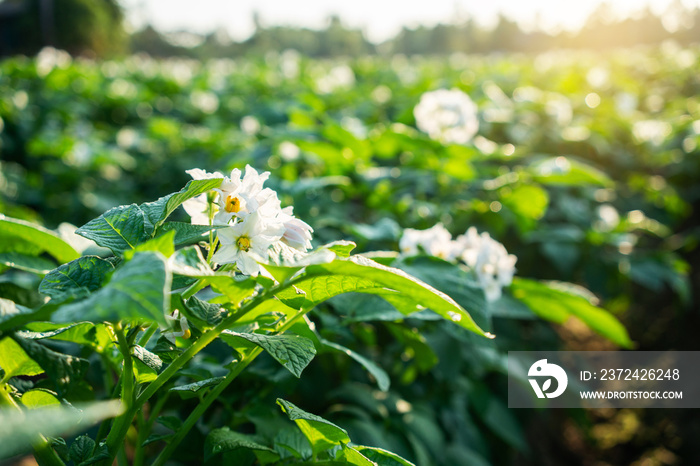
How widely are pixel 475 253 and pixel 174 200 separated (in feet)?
3.19

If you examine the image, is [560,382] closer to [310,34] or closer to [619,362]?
[619,362]

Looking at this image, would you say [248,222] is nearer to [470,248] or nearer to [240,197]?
[240,197]

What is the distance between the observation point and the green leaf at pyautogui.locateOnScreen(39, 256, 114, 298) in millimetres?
649

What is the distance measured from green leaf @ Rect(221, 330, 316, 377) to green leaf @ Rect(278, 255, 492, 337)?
0.06m

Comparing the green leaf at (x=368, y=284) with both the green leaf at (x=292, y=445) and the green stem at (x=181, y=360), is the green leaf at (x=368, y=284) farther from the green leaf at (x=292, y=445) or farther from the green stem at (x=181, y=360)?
the green leaf at (x=292, y=445)

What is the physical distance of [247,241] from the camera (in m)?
0.74

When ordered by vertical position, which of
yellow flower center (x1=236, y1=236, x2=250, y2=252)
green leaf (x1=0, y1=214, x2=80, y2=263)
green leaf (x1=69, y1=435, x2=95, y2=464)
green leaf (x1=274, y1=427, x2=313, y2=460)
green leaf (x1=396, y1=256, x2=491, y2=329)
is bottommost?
green leaf (x1=274, y1=427, x2=313, y2=460)

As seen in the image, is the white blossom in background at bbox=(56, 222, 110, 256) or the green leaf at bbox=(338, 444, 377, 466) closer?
the green leaf at bbox=(338, 444, 377, 466)

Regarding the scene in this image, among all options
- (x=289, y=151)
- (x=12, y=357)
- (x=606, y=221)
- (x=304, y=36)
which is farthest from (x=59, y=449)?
(x=304, y=36)

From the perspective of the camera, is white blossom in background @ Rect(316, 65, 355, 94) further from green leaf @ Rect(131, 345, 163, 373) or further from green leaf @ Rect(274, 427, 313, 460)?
green leaf @ Rect(131, 345, 163, 373)

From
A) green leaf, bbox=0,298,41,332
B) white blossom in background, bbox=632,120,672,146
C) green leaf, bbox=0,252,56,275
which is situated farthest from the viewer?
white blossom in background, bbox=632,120,672,146

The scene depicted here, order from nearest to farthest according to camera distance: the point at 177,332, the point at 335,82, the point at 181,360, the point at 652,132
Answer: the point at 181,360
the point at 177,332
the point at 652,132
the point at 335,82

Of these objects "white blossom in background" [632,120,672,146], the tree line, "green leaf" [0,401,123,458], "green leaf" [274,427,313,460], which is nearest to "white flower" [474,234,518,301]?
"green leaf" [274,427,313,460]

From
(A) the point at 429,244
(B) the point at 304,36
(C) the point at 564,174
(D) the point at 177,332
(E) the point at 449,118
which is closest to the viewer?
(D) the point at 177,332
